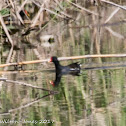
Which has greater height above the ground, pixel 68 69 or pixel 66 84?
pixel 68 69

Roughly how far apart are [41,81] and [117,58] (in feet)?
6.81

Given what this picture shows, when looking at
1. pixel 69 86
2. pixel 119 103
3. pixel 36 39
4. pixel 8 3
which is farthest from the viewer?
pixel 36 39

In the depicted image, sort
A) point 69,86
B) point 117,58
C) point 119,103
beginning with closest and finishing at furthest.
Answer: point 119,103, point 69,86, point 117,58

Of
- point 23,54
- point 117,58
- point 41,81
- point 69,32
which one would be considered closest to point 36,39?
point 69,32

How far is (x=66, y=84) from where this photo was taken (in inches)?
303

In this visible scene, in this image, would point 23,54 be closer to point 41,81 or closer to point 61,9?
point 41,81

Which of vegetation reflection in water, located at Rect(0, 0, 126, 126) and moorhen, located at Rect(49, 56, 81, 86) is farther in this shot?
moorhen, located at Rect(49, 56, 81, 86)

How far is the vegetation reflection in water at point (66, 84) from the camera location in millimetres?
5852

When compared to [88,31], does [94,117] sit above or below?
below

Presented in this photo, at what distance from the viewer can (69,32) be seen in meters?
14.1

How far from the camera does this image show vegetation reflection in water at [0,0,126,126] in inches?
230

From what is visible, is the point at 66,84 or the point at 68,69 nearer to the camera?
the point at 66,84

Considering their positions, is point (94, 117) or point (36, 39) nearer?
point (94, 117)

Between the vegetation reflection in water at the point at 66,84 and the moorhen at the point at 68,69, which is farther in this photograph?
the moorhen at the point at 68,69
